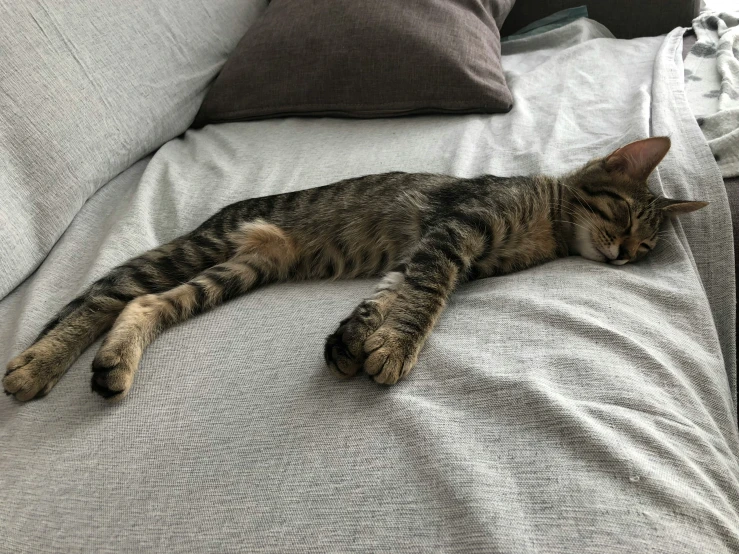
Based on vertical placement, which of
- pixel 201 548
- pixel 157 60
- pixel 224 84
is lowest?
pixel 201 548

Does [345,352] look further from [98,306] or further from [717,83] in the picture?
[717,83]

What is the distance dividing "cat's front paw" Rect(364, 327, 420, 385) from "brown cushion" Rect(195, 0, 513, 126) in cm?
106

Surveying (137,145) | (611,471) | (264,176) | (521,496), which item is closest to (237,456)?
(521,496)

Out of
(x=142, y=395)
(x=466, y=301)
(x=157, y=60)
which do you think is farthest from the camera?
(x=157, y=60)

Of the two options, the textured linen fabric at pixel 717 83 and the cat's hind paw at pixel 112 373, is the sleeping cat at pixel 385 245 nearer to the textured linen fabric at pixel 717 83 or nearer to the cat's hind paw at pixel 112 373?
the cat's hind paw at pixel 112 373

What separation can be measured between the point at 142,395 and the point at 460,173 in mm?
1008

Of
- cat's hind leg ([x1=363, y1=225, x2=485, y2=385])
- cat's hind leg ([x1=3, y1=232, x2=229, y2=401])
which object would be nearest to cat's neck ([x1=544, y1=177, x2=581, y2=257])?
cat's hind leg ([x1=363, y1=225, x2=485, y2=385])

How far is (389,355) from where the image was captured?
→ 95 cm

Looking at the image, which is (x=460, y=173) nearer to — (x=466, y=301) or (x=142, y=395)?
(x=466, y=301)

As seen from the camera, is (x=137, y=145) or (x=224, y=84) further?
(x=224, y=84)

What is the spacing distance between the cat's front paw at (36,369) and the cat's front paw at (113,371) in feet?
0.28

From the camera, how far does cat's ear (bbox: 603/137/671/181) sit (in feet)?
4.20

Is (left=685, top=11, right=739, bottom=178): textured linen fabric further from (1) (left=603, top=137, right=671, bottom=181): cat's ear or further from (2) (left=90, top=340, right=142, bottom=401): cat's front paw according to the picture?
(2) (left=90, top=340, right=142, bottom=401): cat's front paw

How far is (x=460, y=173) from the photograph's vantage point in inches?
61.2
